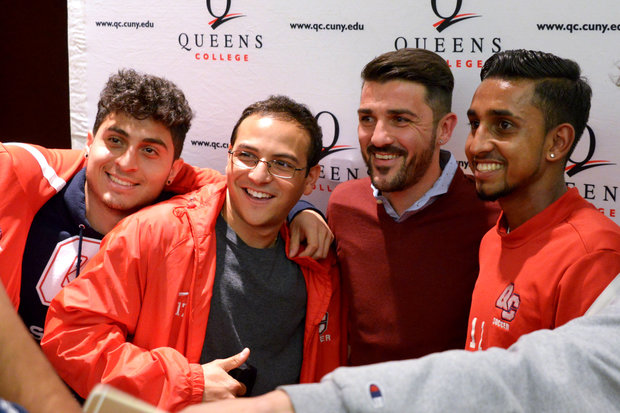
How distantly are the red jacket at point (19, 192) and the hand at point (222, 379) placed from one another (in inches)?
27.1

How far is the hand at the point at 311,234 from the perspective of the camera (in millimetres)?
1934

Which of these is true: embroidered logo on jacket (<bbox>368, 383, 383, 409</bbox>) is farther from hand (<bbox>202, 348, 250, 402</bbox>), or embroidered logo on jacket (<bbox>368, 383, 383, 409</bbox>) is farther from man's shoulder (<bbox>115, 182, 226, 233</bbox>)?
man's shoulder (<bbox>115, 182, 226, 233</bbox>)

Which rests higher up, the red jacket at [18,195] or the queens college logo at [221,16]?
the queens college logo at [221,16]

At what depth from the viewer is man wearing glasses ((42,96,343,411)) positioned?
1666 millimetres

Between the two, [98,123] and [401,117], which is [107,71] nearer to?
[98,123]

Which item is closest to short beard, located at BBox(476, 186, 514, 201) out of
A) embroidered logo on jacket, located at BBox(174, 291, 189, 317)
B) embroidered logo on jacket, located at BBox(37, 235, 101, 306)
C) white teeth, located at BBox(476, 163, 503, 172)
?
white teeth, located at BBox(476, 163, 503, 172)

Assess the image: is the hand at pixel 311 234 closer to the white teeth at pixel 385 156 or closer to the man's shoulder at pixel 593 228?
the white teeth at pixel 385 156

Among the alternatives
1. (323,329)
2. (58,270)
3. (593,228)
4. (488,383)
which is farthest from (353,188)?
(488,383)

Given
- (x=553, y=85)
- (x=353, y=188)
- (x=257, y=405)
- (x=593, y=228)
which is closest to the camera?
(x=257, y=405)

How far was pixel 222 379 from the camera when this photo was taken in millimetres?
1663

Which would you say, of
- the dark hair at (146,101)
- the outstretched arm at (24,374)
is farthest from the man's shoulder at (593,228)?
the dark hair at (146,101)

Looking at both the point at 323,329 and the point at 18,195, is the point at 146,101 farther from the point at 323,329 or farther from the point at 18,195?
the point at 323,329

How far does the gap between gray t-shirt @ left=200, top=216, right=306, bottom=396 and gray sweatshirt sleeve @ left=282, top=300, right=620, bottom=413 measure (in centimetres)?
98

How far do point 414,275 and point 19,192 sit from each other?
Answer: 4.07 ft
